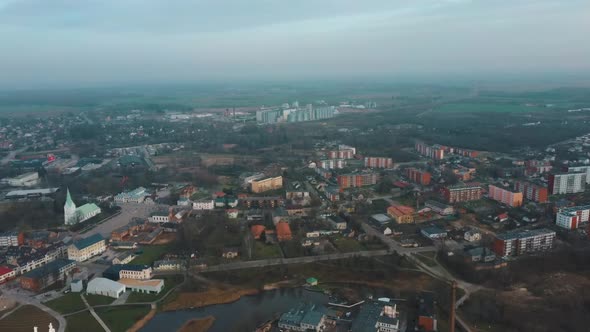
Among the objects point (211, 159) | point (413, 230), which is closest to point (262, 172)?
point (211, 159)

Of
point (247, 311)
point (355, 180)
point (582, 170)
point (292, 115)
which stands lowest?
point (247, 311)

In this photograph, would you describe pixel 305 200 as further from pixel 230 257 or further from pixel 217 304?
pixel 217 304

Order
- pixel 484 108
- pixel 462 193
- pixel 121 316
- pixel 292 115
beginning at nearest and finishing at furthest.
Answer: pixel 121 316, pixel 462 193, pixel 292 115, pixel 484 108

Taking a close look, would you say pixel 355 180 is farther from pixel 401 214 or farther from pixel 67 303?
pixel 67 303

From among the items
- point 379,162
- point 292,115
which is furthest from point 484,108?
point 379,162

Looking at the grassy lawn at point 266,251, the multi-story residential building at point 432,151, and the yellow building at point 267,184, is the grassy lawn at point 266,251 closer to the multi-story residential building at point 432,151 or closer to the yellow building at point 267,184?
the yellow building at point 267,184

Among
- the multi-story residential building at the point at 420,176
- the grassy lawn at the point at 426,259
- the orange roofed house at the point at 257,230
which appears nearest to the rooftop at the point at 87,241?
the orange roofed house at the point at 257,230
